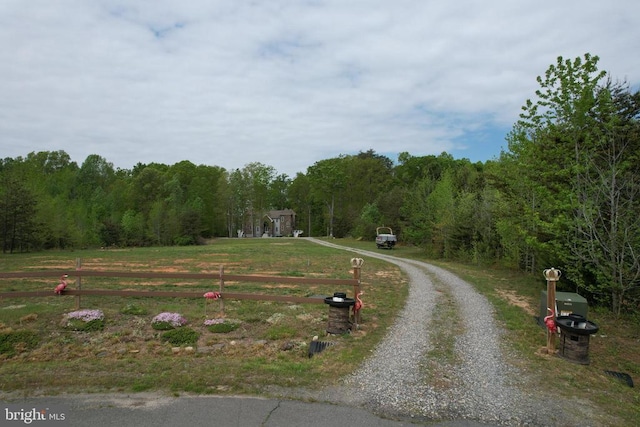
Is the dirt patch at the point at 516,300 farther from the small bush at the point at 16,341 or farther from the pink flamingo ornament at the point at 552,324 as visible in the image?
the small bush at the point at 16,341

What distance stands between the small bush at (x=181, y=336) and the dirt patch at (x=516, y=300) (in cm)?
843

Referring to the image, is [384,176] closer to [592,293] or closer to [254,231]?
[254,231]

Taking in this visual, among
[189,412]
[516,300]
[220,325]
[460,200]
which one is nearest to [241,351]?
[220,325]

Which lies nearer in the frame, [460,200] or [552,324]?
[552,324]

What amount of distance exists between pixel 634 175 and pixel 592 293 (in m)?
3.67

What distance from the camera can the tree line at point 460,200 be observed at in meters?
9.96

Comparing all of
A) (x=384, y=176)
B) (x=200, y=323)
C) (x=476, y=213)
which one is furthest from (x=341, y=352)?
(x=384, y=176)

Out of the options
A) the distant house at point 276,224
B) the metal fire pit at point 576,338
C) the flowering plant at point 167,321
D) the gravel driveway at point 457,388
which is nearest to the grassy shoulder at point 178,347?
the flowering plant at point 167,321

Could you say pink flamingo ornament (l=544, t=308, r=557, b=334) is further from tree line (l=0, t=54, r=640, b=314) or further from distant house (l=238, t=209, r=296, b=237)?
distant house (l=238, t=209, r=296, b=237)

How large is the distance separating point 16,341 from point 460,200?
76.8ft

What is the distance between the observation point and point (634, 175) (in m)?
9.63

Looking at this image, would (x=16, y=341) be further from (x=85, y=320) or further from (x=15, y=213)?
(x=15, y=213)

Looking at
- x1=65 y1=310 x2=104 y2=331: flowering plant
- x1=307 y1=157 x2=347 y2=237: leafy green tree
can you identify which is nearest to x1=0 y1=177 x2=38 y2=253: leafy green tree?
x1=65 y1=310 x2=104 y2=331: flowering plant

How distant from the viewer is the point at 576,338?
6398mm
